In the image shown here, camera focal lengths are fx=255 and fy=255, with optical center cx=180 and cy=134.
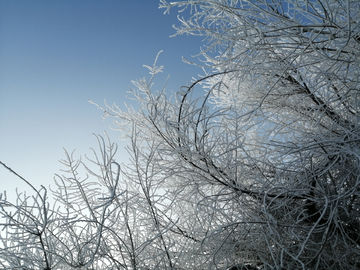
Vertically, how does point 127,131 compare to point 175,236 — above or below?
above

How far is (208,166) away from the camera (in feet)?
7.47

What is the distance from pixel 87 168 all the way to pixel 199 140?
1.19 metres

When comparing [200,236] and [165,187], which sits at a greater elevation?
[165,187]

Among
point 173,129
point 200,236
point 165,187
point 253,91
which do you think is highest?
point 253,91

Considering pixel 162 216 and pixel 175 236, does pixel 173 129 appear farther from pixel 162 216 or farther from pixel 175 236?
pixel 175 236

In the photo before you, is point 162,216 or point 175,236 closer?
point 162,216

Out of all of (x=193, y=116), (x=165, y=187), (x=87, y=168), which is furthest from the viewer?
(x=165, y=187)

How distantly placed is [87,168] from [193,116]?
120cm

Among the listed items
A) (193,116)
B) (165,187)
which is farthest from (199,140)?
(165,187)

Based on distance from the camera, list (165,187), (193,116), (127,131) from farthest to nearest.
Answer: (127,131) < (165,187) < (193,116)

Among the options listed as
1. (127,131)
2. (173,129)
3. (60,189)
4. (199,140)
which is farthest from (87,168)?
(199,140)

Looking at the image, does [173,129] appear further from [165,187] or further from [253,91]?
[253,91]

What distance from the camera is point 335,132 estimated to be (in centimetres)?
246

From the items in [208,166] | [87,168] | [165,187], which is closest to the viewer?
[208,166]
